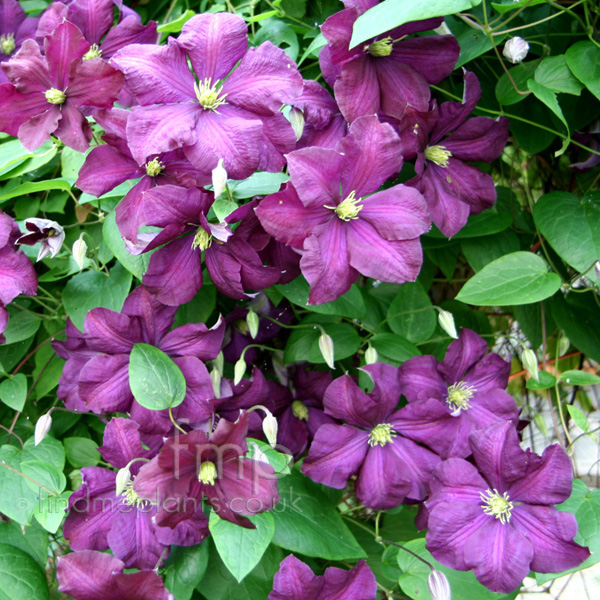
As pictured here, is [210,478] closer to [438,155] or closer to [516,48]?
[438,155]

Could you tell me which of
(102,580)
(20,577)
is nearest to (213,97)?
(102,580)

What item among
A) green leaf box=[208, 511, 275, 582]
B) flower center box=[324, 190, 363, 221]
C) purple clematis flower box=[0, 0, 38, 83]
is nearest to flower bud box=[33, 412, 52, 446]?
green leaf box=[208, 511, 275, 582]

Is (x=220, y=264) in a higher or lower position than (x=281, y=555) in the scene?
higher

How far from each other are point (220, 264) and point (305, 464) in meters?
0.34

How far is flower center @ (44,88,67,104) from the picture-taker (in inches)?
32.2

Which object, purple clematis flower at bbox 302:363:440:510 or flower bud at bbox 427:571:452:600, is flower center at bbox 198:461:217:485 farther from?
flower bud at bbox 427:571:452:600

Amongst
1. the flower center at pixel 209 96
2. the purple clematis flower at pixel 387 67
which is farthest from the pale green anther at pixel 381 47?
the flower center at pixel 209 96

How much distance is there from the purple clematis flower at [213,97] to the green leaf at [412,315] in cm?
37

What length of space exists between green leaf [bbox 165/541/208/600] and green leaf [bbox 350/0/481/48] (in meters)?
0.74

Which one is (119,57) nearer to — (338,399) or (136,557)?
(338,399)

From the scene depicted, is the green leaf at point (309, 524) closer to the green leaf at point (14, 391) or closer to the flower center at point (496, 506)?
the flower center at point (496, 506)

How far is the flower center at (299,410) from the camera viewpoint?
106cm

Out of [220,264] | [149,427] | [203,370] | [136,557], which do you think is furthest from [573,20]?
[136,557]

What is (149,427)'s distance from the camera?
0.83 metres
